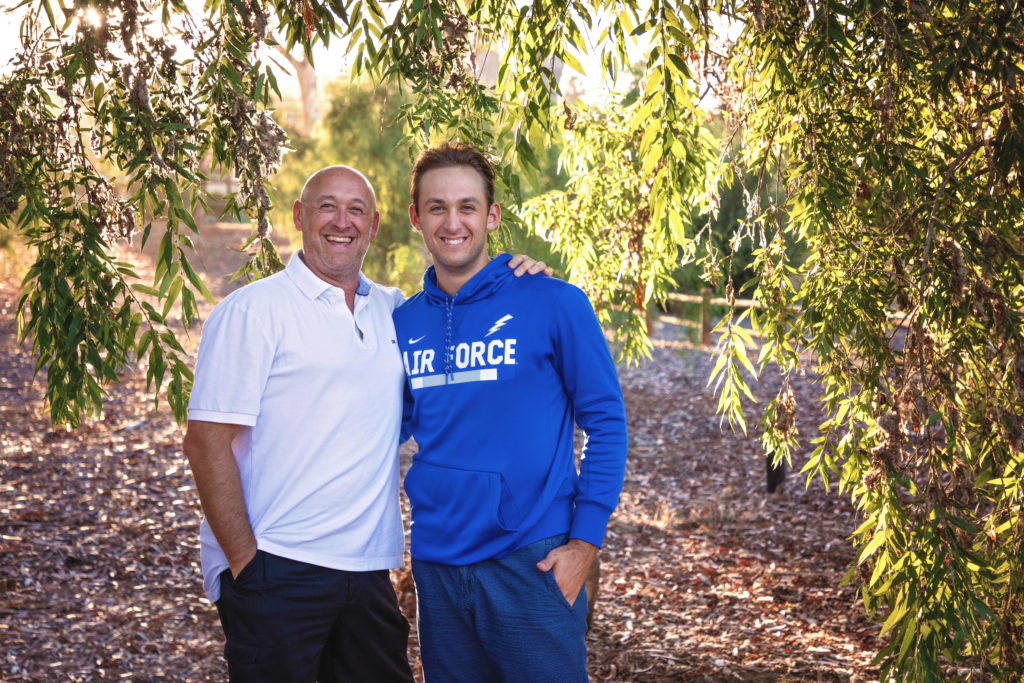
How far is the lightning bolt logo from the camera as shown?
7.39ft

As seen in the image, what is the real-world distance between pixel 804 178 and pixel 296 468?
1923 mm

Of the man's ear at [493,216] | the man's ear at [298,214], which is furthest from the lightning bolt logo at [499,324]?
the man's ear at [298,214]

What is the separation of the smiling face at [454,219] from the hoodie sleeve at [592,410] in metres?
0.30

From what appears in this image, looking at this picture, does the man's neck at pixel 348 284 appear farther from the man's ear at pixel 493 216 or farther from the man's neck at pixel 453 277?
the man's ear at pixel 493 216

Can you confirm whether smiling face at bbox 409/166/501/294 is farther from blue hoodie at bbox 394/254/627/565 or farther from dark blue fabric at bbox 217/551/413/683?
dark blue fabric at bbox 217/551/413/683

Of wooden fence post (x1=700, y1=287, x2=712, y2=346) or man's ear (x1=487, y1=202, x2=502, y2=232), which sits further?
wooden fence post (x1=700, y1=287, x2=712, y2=346)

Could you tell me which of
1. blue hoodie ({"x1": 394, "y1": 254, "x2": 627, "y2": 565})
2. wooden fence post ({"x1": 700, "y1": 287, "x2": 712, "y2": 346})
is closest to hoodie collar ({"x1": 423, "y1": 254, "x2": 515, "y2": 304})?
blue hoodie ({"x1": 394, "y1": 254, "x2": 627, "y2": 565})

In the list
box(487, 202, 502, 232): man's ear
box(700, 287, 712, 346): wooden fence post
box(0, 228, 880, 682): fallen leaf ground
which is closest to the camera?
box(487, 202, 502, 232): man's ear

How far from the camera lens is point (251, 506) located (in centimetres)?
234

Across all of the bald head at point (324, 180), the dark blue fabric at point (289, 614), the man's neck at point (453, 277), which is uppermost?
the bald head at point (324, 180)

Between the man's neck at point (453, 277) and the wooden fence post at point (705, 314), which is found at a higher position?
the man's neck at point (453, 277)

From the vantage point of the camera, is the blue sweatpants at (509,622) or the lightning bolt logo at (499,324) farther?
the lightning bolt logo at (499,324)

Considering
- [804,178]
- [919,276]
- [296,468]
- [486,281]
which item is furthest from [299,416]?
[804,178]

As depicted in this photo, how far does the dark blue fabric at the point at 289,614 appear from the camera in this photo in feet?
7.51
